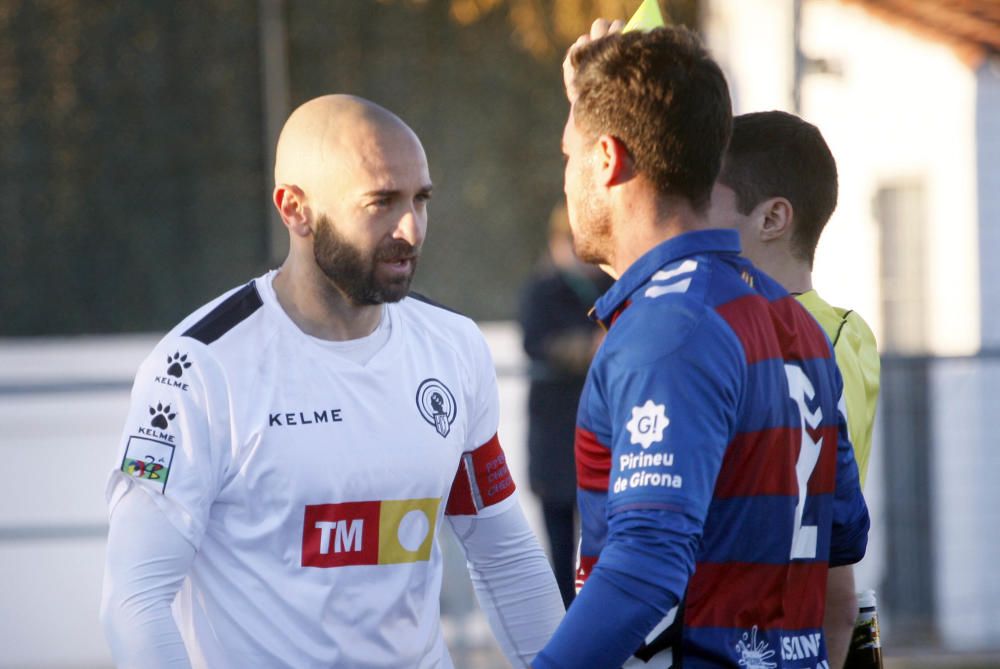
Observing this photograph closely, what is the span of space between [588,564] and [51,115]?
8.27m

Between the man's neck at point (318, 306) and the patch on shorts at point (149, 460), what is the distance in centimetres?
41

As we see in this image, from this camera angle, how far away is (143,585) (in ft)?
8.54

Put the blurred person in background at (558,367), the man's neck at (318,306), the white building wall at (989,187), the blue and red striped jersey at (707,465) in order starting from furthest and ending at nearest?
1. the white building wall at (989,187)
2. the blurred person in background at (558,367)
3. the man's neck at (318,306)
4. the blue and red striped jersey at (707,465)

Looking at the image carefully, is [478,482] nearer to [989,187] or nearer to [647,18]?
[647,18]

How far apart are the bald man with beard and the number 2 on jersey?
34.7 inches

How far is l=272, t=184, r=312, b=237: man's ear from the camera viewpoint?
9.66 feet

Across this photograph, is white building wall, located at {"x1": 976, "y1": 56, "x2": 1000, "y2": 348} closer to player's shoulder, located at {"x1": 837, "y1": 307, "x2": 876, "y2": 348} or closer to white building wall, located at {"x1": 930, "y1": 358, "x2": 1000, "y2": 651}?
white building wall, located at {"x1": 930, "y1": 358, "x2": 1000, "y2": 651}

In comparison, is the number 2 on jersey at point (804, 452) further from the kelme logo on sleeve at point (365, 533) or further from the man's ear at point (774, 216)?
the kelme logo on sleeve at point (365, 533)

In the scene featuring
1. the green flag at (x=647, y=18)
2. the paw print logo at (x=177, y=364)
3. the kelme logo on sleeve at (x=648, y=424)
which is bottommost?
the kelme logo on sleeve at (x=648, y=424)

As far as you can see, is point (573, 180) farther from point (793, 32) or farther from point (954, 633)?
point (954, 633)

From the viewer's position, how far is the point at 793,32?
6.36 metres

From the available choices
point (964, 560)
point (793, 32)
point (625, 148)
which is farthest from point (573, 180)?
point (964, 560)

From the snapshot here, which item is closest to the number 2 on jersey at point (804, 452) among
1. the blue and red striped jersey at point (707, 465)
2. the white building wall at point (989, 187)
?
the blue and red striped jersey at point (707, 465)

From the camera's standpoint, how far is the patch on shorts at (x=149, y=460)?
2.64 m
